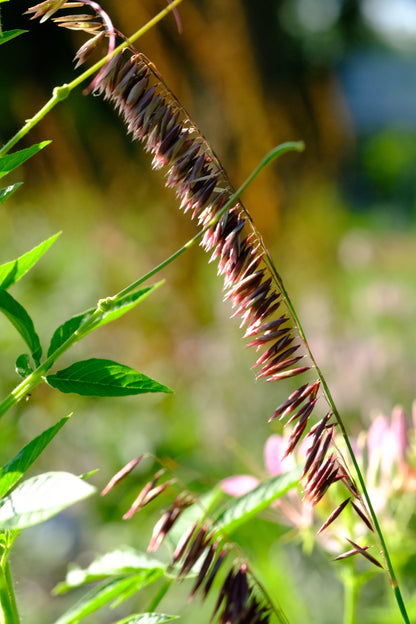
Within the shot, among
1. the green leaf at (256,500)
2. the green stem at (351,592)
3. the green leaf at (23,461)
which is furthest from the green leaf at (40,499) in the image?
the green stem at (351,592)

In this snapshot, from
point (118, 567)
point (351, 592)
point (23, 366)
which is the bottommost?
point (351, 592)

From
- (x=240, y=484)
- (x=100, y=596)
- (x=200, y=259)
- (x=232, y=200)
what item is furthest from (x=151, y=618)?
(x=200, y=259)

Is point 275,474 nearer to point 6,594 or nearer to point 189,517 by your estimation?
point 189,517

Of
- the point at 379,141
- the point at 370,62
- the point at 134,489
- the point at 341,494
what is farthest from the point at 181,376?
the point at 370,62

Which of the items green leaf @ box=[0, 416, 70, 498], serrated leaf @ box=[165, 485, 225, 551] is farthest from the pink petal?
green leaf @ box=[0, 416, 70, 498]

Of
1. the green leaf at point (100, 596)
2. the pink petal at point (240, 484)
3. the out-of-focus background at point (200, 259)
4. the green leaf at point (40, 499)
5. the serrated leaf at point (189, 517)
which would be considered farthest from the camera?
the out-of-focus background at point (200, 259)

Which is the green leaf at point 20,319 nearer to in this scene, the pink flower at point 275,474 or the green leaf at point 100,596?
the green leaf at point 100,596

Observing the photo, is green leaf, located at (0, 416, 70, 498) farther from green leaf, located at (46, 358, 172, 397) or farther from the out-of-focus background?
the out-of-focus background
